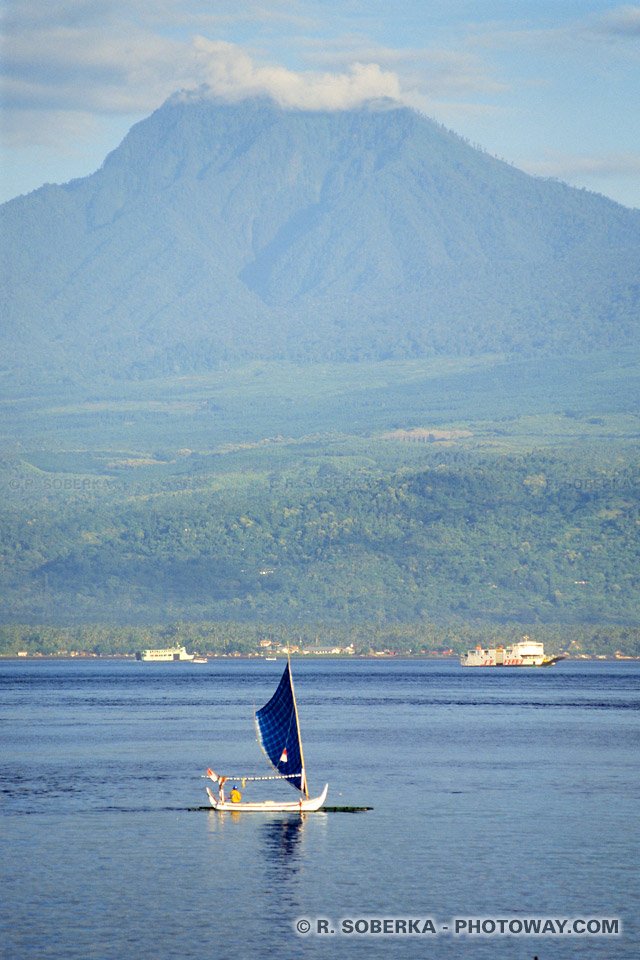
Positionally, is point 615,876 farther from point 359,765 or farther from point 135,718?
point 135,718

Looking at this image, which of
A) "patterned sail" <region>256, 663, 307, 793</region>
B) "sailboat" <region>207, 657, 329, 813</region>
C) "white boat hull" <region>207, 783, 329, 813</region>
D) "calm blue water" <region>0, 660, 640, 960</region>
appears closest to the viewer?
"calm blue water" <region>0, 660, 640, 960</region>

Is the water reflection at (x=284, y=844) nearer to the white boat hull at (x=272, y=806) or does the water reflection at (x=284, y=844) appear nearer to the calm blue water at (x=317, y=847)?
the calm blue water at (x=317, y=847)

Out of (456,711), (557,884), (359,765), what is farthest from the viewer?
(456,711)

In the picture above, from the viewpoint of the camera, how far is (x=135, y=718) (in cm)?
14600

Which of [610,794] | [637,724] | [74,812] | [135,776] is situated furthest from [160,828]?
[637,724]

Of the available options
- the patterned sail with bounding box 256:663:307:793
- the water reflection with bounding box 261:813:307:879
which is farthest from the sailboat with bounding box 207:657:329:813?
the water reflection with bounding box 261:813:307:879

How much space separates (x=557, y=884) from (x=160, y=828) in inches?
832

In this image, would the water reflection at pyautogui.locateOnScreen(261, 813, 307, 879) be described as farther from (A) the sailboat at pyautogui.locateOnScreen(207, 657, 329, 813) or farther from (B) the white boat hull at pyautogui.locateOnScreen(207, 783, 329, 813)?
(A) the sailboat at pyautogui.locateOnScreen(207, 657, 329, 813)

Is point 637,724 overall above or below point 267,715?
below

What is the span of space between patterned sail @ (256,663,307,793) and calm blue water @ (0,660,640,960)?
275 cm

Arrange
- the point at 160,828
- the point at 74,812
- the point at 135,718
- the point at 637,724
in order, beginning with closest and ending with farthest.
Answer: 1. the point at 160,828
2. the point at 74,812
3. the point at 637,724
4. the point at 135,718

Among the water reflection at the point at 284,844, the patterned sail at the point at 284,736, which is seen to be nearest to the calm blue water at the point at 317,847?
the water reflection at the point at 284,844

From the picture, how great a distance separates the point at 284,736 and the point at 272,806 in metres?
3.55

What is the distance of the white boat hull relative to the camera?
75.8 m
